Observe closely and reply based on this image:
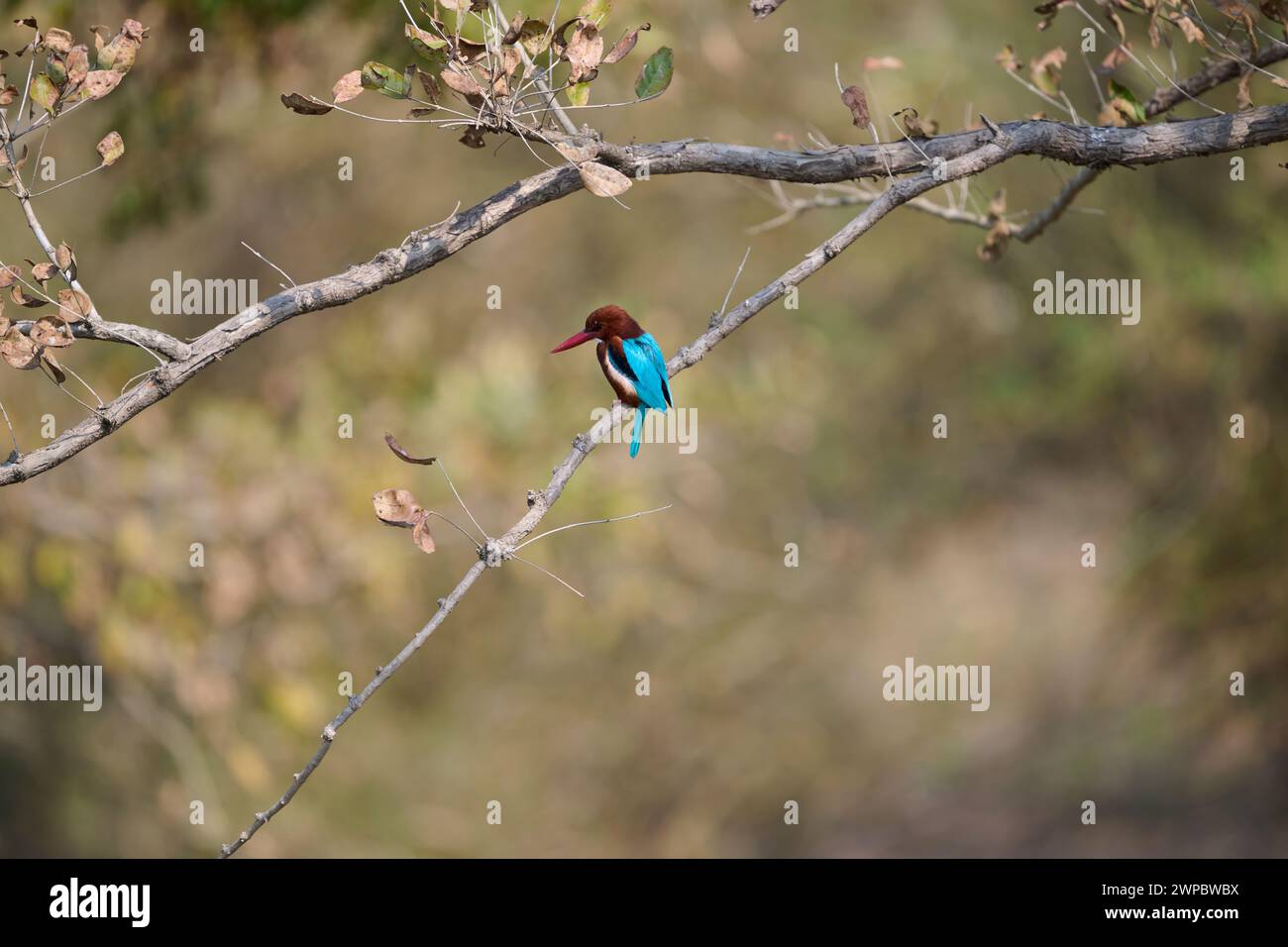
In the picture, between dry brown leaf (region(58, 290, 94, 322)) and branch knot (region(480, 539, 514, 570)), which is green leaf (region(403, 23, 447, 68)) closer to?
dry brown leaf (region(58, 290, 94, 322))

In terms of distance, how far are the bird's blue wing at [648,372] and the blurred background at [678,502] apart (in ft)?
11.9

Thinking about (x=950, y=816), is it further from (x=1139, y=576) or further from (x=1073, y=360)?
(x=1073, y=360)

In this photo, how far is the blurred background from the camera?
19.6 ft

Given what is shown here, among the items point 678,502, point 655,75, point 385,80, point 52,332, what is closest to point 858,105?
point 655,75

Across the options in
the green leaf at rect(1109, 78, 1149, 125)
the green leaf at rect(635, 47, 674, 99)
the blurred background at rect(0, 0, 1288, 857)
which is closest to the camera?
the green leaf at rect(635, 47, 674, 99)

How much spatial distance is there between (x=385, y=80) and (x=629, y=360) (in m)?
0.63

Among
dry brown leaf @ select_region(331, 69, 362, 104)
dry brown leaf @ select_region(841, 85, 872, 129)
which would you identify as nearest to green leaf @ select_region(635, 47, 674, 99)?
dry brown leaf @ select_region(841, 85, 872, 129)

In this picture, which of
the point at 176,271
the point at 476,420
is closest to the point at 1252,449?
the point at 476,420

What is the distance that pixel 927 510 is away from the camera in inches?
363

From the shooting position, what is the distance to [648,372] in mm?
2309

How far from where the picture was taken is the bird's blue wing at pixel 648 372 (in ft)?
7.56

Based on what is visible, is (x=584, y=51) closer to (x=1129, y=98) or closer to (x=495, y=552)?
(x=495, y=552)

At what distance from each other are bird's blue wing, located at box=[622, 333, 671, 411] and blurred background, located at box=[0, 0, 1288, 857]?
361cm

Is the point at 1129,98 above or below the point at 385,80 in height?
above
